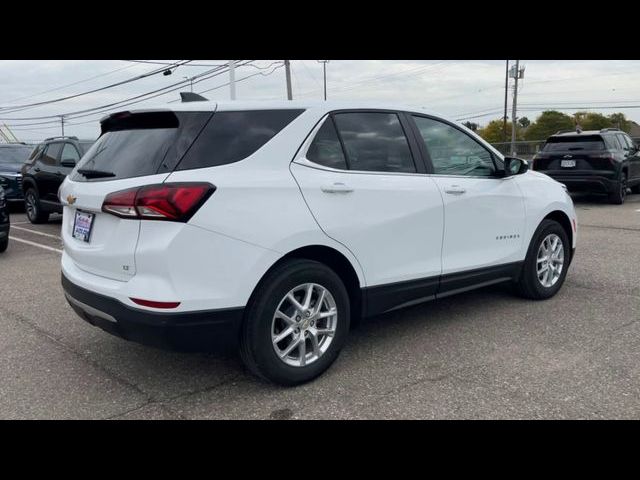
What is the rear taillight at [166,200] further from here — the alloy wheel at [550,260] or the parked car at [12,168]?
the parked car at [12,168]

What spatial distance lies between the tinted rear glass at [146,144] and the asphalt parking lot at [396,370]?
133 centimetres

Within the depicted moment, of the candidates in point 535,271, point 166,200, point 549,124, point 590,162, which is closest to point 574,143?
point 590,162

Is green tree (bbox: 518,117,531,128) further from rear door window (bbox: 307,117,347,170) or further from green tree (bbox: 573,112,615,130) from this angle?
rear door window (bbox: 307,117,347,170)

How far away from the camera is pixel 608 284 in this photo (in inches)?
231

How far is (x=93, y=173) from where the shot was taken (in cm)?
353

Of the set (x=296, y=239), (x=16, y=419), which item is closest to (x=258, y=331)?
(x=296, y=239)

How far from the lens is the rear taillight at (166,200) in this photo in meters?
3.00

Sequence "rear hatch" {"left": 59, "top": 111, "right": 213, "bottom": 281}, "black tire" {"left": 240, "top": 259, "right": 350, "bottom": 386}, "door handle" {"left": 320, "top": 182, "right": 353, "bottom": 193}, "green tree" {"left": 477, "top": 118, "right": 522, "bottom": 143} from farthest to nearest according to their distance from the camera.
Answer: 1. "green tree" {"left": 477, "top": 118, "right": 522, "bottom": 143}
2. "door handle" {"left": 320, "top": 182, "right": 353, "bottom": 193}
3. "black tire" {"left": 240, "top": 259, "right": 350, "bottom": 386}
4. "rear hatch" {"left": 59, "top": 111, "right": 213, "bottom": 281}

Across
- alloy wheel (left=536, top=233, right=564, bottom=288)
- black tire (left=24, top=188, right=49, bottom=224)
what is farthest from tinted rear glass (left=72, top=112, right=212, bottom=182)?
black tire (left=24, top=188, right=49, bottom=224)

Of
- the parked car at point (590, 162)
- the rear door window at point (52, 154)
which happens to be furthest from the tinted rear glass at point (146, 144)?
the parked car at point (590, 162)

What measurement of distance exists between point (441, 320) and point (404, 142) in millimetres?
1564

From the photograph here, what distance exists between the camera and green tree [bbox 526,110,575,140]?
8969 centimetres

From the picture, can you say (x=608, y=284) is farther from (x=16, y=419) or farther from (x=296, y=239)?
(x=16, y=419)

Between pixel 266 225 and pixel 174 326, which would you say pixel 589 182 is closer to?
pixel 266 225
